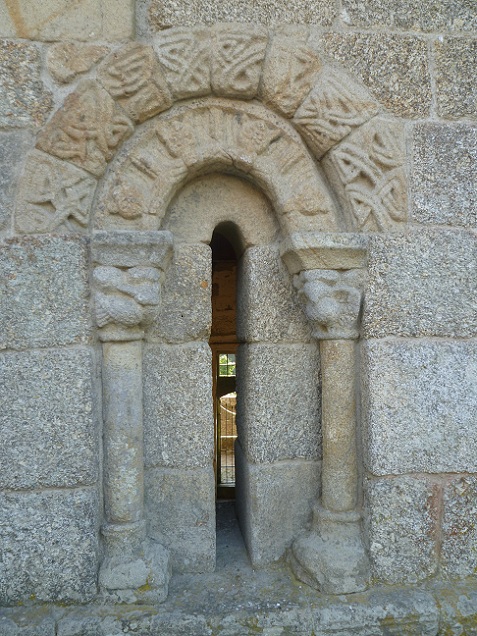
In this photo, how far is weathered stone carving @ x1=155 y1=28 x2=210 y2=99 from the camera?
6.65ft

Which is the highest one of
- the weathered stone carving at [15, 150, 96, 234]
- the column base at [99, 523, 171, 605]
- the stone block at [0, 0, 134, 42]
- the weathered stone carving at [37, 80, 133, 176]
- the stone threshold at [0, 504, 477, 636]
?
the stone block at [0, 0, 134, 42]

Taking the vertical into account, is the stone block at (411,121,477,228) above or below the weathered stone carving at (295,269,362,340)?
above

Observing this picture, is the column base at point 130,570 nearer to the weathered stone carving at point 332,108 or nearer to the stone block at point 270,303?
the stone block at point 270,303

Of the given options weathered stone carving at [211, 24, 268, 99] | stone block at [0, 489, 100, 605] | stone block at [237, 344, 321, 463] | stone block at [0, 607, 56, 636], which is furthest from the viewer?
stone block at [237, 344, 321, 463]

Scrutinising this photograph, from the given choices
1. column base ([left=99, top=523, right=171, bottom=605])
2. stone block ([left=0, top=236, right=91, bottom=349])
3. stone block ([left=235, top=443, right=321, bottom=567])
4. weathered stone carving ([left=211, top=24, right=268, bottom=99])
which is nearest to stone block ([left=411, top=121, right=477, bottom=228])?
weathered stone carving ([left=211, top=24, right=268, bottom=99])

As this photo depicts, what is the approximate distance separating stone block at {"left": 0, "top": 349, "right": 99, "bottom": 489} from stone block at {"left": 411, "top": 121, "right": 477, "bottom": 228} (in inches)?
63.7

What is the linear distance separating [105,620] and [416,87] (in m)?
2.60

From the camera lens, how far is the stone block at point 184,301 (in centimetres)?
221

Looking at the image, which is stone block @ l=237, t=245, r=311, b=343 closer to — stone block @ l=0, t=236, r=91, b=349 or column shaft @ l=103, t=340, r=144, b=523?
column shaft @ l=103, t=340, r=144, b=523

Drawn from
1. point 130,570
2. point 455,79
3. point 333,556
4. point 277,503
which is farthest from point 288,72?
point 130,570

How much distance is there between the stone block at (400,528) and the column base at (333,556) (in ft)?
0.21

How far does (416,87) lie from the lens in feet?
7.09

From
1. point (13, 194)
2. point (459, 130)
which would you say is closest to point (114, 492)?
point (13, 194)

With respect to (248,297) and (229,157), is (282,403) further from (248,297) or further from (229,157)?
(229,157)
